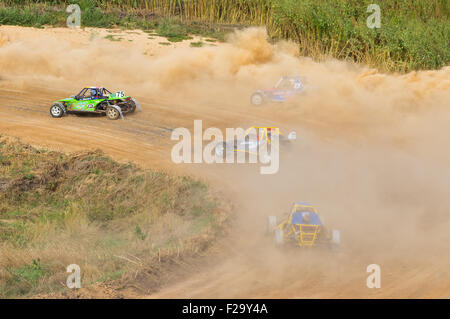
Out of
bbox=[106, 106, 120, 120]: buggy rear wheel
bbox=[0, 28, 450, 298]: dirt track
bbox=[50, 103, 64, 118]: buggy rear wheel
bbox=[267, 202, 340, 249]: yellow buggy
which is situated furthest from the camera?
bbox=[50, 103, 64, 118]: buggy rear wheel

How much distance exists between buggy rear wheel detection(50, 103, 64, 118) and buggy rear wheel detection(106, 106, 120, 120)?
5.79 ft

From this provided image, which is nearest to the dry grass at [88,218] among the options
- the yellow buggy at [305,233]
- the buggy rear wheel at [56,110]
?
the yellow buggy at [305,233]

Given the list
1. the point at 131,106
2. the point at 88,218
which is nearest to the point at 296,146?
the point at 131,106

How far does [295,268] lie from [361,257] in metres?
1.59

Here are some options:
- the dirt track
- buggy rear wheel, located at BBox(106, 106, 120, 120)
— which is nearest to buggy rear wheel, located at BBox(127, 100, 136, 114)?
the dirt track

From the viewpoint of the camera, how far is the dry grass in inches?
443

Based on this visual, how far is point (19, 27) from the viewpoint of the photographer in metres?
30.1

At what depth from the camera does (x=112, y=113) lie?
2117 cm

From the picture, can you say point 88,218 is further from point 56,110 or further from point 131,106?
point 56,110

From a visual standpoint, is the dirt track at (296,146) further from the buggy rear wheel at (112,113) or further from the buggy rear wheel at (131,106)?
the buggy rear wheel at (131,106)

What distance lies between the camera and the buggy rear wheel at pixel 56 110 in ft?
69.9

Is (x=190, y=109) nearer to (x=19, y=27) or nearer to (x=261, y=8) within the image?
(x=261, y=8)

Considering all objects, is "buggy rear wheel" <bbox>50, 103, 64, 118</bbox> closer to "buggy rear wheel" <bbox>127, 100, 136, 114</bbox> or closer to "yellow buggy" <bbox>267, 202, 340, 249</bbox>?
"buggy rear wheel" <bbox>127, 100, 136, 114</bbox>

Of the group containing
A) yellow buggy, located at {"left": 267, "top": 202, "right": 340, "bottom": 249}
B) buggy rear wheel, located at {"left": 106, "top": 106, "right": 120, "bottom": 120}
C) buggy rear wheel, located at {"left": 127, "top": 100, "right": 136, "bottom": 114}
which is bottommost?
yellow buggy, located at {"left": 267, "top": 202, "right": 340, "bottom": 249}
